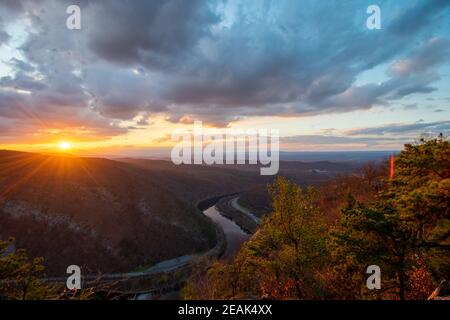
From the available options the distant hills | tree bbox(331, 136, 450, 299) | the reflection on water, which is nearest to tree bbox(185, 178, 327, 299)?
tree bbox(331, 136, 450, 299)

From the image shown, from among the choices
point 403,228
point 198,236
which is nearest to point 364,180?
point 198,236

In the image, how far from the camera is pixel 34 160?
3752 inches

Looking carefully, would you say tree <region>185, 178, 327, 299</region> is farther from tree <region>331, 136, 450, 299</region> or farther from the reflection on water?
the reflection on water

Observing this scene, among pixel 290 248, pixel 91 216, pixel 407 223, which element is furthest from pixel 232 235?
pixel 407 223

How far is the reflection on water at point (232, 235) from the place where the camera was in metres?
74.8

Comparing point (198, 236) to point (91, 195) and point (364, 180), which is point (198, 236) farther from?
point (364, 180)

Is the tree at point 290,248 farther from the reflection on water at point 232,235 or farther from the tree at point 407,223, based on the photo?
the reflection on water at point 232,235

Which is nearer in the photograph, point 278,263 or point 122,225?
point 278,263

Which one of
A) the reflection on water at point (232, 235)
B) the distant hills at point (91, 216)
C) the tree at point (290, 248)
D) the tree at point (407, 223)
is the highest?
the tree at point (407, 223)

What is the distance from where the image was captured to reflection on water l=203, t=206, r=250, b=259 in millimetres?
74812

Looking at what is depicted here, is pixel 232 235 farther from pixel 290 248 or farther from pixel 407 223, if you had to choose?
pixel 407 223

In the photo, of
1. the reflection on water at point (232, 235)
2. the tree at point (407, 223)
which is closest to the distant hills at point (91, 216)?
the reflection on water at point (232, 235)

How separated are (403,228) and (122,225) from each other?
7258 centimetres

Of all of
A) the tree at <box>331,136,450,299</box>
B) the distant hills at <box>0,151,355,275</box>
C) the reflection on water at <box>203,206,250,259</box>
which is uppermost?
the tree at <box>331,136,450,299</box>
